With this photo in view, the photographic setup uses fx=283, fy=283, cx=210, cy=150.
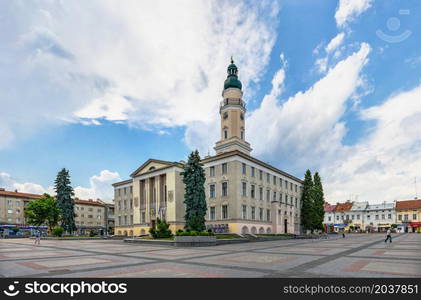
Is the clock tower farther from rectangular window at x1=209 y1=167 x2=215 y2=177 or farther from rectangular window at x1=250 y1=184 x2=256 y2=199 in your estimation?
rectangular window at x1=250 y1=184 x2=256 y2=199

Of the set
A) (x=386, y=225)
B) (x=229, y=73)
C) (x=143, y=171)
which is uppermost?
(x=229, y=73)

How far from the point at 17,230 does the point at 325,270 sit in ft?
283

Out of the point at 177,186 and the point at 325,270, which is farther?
the point at 177,186

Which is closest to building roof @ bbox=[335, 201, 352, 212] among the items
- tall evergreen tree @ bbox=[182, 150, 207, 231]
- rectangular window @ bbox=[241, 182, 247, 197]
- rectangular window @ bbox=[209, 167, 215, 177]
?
rectangular window @ bbox=[241, 182, 247, 197]

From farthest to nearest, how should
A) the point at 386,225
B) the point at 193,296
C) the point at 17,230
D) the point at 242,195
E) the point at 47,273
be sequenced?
the point at 386,225
the point at 17,230
the point at 242,195
the point at 47,273
the point at 193,296

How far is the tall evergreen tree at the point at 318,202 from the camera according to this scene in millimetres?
66500

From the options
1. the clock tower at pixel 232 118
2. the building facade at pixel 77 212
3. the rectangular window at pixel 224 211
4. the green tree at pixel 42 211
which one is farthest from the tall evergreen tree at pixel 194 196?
the building facade at pixel 77 212

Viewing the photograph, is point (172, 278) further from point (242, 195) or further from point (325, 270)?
point (242, 195)

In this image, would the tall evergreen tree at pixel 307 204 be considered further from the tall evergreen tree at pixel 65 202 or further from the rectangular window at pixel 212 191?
the tall evergreen tree at pixel 65 202

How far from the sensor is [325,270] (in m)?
13.1

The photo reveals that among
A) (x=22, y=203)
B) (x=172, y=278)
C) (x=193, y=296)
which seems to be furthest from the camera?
(x=22, y=203)

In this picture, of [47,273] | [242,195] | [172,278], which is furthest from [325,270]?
[242,195]

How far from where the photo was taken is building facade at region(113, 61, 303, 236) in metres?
48.0

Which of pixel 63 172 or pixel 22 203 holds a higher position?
pixel 63 172
